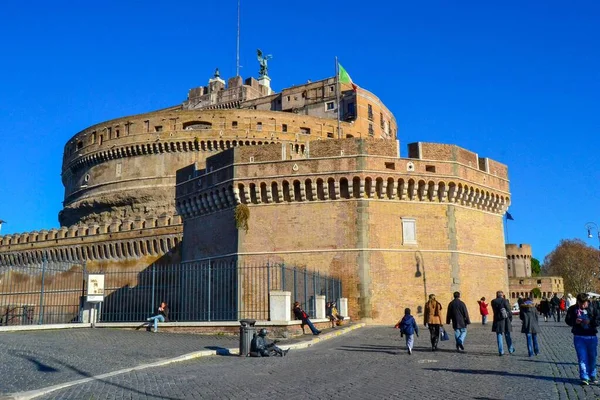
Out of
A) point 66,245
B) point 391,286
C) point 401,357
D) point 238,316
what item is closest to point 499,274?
point 391,286

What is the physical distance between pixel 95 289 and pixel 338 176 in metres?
9.78

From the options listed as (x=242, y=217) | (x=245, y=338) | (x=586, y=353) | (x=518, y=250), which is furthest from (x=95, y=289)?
(x=518, y=250)

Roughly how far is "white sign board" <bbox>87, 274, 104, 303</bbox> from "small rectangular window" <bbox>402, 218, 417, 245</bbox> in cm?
1141

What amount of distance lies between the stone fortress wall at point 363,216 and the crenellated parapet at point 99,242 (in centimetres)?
1552

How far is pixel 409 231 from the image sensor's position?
22.9 meters

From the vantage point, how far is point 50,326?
1877 centimetres

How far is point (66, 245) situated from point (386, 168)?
1196 inches

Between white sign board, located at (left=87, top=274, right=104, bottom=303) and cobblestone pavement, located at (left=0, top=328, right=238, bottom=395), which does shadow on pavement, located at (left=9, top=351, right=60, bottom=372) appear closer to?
cobblestone pavement, located at (left=0, top=328, right=238, bottom=395)

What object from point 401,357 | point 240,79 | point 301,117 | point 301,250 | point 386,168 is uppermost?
point 240,79

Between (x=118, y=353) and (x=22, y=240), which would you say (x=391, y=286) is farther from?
(x=22, y=240)

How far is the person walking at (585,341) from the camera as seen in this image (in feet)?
27.9

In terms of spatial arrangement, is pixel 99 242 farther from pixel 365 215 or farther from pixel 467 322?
pixel 467 322

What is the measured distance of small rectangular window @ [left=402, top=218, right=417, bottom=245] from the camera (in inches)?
899

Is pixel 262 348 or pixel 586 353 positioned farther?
pixel 262 348
